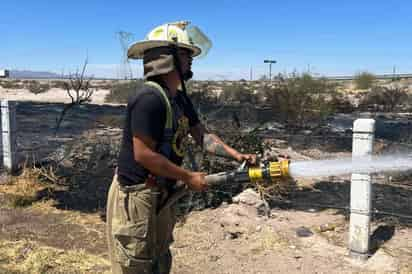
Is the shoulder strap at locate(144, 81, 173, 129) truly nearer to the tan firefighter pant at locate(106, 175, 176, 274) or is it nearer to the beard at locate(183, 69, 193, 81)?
the beard at locate(183, 69, 193, 81)

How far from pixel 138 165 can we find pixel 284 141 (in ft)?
25.7

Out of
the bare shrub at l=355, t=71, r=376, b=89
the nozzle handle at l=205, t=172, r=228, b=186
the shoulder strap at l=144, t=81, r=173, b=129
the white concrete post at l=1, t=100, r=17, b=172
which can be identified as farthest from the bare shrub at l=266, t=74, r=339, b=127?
the bare shrub at l=355, t=71, r=376, b=89

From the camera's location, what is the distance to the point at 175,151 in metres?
2.81

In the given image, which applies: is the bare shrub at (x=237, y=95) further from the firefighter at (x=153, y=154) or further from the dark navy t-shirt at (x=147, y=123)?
the firefighter at (x=153, y=154)

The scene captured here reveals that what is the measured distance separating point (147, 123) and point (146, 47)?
0.47 meters

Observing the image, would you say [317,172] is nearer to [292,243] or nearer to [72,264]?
[292,243]

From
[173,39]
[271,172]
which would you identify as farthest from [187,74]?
[271,172]

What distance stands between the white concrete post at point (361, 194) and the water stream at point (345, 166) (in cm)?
6

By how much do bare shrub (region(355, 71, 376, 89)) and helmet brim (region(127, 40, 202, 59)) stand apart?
39.5 m

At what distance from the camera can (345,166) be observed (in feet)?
13.1

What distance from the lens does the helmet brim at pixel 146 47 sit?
8.68ft

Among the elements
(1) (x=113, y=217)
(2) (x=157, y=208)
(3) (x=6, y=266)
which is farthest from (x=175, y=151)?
(3) (x=6, y=266)

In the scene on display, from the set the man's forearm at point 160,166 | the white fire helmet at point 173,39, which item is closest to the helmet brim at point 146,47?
the white fire helmet at point 173,39

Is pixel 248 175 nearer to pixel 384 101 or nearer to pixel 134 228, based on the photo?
pixel 134 228
